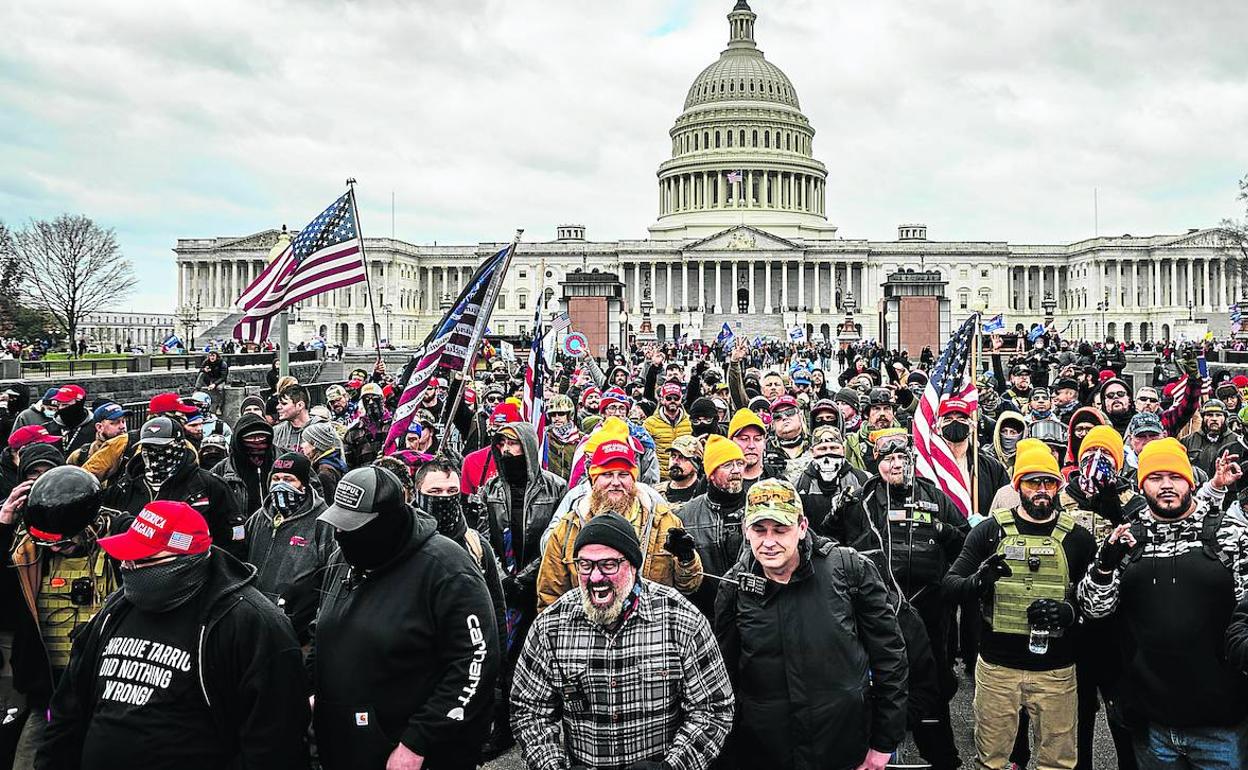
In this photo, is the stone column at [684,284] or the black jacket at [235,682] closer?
the black jacket at [235,682]

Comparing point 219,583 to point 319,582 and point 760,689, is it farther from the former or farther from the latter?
point 760,689

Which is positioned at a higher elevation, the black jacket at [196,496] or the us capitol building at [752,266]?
the us capitol building at [752,266]

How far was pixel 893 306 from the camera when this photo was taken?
1578 inches

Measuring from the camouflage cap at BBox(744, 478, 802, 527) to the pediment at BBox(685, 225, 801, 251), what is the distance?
10104cm

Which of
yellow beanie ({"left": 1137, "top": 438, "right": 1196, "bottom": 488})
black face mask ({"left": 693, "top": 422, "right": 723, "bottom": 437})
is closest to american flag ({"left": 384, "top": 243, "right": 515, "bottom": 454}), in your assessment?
black face mask ({"left": 693, "top": 422, "right": 723, "bottom": 437})

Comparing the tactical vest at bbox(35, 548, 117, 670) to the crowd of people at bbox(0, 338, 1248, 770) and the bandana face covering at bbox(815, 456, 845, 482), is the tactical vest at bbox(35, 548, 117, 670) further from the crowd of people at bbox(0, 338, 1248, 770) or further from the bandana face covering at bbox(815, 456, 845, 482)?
the bandana face covering at bbox(815, 456, 845, 482)

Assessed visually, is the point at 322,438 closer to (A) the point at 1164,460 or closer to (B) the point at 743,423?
(B) the point at 743,423

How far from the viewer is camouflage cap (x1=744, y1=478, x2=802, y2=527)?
4250mm

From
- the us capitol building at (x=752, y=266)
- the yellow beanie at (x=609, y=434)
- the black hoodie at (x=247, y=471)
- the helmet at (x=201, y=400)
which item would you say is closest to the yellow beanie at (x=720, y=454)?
the yellow beanie at (x=609, y=434)

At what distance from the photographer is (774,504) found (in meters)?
4.30

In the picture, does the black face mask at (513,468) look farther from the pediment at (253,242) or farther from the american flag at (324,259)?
the pediment at (253,242)

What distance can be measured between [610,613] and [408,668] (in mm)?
824

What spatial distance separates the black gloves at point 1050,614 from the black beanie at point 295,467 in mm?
3881

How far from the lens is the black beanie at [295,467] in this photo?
564 centimetres
